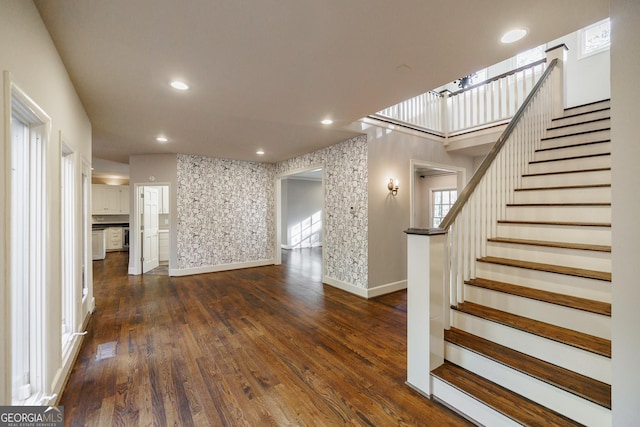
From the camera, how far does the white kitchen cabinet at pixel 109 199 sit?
8367 mm

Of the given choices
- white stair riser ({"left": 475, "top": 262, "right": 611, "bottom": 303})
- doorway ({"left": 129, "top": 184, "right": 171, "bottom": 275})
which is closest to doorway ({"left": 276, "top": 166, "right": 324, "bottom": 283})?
doorway ({"left": 129, "top": 184, "right": 171, "bottom": 275})

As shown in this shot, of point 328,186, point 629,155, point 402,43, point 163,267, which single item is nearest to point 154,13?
point 402,43

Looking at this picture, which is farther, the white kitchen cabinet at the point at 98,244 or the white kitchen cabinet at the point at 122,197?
the white kitchen cabinet at the point at 122,197

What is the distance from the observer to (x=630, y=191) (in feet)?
Answer: 3.84

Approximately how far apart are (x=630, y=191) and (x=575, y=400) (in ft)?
3.71

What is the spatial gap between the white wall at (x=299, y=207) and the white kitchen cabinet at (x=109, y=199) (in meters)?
5.09

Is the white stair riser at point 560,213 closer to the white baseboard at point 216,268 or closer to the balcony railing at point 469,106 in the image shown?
the balcony railing at point 469,106

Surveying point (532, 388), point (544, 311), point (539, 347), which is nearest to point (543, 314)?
point (544, 311)

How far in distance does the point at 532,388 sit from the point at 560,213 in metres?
1.72

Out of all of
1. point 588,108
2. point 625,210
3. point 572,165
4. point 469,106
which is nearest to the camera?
point 625,210

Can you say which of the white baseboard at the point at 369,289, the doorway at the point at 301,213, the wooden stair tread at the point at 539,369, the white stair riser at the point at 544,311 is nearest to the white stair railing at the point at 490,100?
the white baseboard at the point at 369,289

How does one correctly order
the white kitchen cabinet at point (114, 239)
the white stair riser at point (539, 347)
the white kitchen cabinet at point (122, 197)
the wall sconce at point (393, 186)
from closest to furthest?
the white stair riser at point (539, 347) < the wall sconce at point (393, 186) < the white kitchen cabinet at point (114, 239) < the white kitchen cabinet at point (122, 197)

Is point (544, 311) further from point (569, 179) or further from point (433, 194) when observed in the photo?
point (433, 194)

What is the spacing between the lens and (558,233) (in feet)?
7.92
